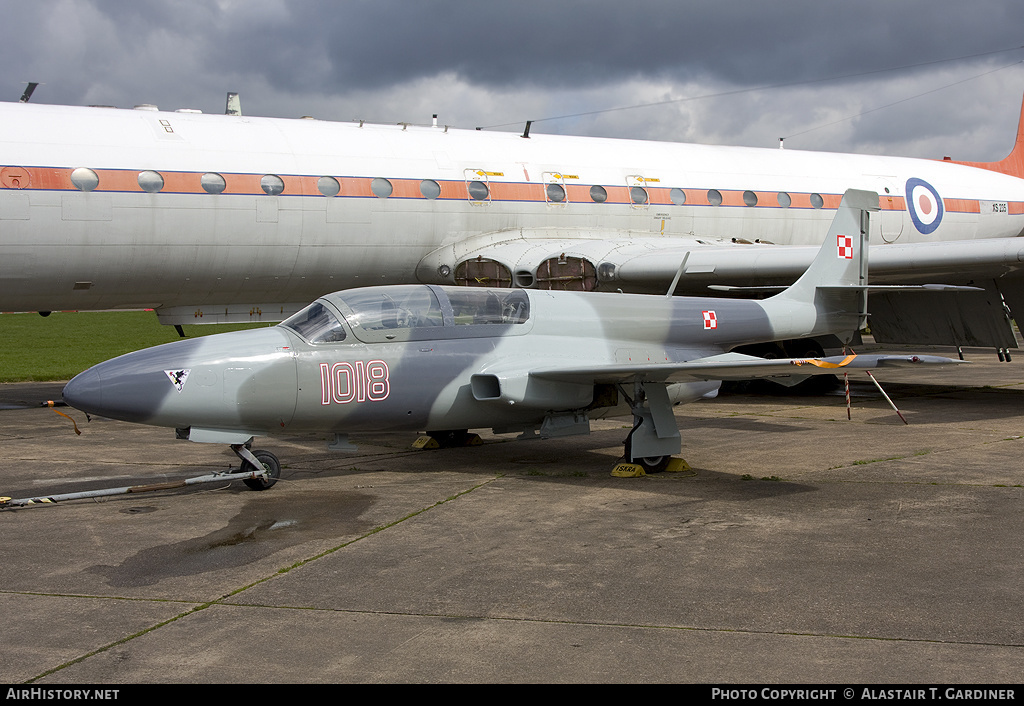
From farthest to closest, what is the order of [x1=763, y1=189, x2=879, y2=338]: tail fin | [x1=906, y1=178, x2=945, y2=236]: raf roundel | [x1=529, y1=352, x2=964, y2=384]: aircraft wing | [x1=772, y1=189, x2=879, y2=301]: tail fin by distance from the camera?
[x1=906, y1=178, x2=945, y2=236]: raf roundel
[x1=772, y1=189, x2=879, y2=301]: tail fin
[x1=763, y1=189, x2=879, y2=338]: tail fin
[x1=529, y1=352, x2=964, y2=384]: aircraft wing

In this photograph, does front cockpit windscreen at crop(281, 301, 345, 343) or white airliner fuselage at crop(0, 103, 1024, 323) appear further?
white airliner fuselage at crop(0, 103, 1024, 323)

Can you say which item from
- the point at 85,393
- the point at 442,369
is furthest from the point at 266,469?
the point at 442,369

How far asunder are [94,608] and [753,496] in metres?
4.91

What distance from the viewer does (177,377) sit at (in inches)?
291

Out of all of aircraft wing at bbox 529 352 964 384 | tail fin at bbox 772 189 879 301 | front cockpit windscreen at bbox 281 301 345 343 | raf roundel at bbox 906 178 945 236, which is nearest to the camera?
aircraft wing at bbox 529 352 964 384

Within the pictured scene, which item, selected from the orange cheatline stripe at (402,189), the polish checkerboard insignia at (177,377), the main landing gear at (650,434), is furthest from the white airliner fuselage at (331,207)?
the main landing gear at (650,434)

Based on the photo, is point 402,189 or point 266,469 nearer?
point 266,469

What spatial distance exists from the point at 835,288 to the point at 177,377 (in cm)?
729

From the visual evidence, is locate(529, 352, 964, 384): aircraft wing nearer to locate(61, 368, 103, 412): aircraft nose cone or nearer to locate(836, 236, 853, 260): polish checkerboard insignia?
locate(836, 236, 853, 260): polish checkerboard insignia

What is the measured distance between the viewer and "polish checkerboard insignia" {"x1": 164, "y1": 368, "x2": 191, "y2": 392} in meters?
7.37

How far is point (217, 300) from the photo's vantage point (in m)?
13.7

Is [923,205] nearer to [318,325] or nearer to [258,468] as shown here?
[318,325]

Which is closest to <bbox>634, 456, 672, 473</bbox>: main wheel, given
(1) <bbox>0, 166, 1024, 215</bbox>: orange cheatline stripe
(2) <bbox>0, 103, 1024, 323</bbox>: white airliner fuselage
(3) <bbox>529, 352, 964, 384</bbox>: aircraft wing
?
(3) <bbox>529, 352, 964, 384</bbox>: aircraft wing

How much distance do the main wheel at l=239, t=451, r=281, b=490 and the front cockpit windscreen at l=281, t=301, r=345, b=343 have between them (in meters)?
1.11
